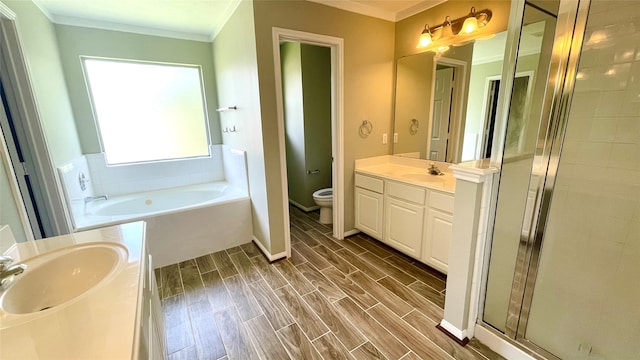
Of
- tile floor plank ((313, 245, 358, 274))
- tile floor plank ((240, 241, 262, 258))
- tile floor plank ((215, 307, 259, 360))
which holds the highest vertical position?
tile floor plank ((240, 241, 262, 258))

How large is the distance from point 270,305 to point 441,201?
161 centimetres

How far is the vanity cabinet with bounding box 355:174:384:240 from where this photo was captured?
8.79ft

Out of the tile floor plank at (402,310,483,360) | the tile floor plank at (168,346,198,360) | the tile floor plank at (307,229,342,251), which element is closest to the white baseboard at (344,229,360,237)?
the tile floor plank at (307,229,342,251)

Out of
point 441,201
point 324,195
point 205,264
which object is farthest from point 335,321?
point 324,195

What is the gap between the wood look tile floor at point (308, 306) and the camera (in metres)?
1.58

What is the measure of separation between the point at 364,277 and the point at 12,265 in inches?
84.3

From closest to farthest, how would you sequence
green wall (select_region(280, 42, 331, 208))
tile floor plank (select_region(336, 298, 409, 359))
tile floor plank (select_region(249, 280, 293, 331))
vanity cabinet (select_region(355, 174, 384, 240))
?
tile floor plank (select_region(336, 298, 409, 359)), tile floor plank (select_region(249, 280, 293, 331)), vanity cabinet (select_region(355, 174, 384, 240)), green wall (select_region(280, 42, 331, 208))

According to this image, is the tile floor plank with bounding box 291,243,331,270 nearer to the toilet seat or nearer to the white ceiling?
the toilet seat

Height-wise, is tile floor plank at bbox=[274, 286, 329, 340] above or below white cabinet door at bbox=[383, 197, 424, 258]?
below

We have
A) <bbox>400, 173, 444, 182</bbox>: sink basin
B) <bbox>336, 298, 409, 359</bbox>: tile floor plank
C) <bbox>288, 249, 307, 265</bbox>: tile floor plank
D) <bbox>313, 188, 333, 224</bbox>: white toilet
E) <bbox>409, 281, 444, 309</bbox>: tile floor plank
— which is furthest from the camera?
<bbox>313, 188, 333, 224</bbox>: white toilet

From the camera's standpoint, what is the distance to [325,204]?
343 cm

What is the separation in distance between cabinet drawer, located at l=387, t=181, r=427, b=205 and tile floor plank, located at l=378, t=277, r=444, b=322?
745mm

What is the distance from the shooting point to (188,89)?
11.4ft

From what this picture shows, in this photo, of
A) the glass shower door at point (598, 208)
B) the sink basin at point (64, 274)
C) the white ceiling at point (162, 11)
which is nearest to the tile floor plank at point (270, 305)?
the sink basin at point (64, 274)
